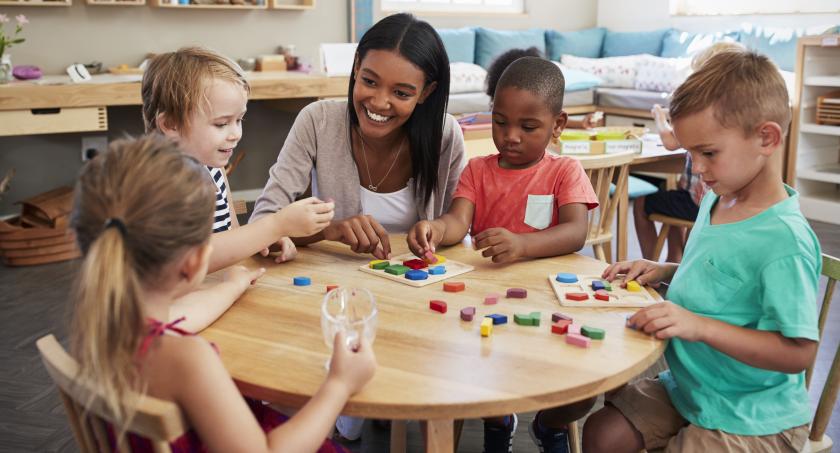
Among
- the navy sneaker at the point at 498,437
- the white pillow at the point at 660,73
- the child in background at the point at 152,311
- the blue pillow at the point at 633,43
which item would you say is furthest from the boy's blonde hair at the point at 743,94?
the blue pillow at the point at 633,43

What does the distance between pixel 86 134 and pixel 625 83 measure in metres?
4.27

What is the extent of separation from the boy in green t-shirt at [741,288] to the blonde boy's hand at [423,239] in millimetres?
522

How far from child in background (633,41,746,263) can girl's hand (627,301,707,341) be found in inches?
81.2

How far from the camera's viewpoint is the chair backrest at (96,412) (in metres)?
0.82

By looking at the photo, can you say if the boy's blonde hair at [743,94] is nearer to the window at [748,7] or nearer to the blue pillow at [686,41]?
the window at [748,7]

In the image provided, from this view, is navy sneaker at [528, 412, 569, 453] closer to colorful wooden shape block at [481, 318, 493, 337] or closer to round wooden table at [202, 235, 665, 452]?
round wooden table at [202, 235, 665, 452]

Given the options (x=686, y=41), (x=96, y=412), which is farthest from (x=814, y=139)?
(x=96, y=412)

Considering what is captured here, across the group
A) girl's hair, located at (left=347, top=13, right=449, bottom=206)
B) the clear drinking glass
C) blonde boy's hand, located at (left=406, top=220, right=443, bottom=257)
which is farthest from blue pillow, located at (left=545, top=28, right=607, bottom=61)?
the clear drinking glass

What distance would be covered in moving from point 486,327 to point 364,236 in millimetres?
492

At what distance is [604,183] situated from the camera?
298cm

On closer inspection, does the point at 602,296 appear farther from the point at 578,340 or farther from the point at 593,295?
the point at 578,340

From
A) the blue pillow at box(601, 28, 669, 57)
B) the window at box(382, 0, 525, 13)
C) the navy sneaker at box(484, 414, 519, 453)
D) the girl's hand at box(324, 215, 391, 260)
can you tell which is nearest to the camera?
the girl's hand at box(324, 215, 391, 260)

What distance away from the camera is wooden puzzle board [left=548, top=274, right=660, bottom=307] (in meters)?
1.36

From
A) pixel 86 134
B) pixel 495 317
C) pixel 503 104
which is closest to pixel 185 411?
pixel 495 317
